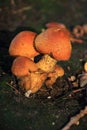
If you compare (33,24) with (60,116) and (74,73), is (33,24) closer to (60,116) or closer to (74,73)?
(74,73)

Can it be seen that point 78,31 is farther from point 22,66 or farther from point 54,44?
point 22,66

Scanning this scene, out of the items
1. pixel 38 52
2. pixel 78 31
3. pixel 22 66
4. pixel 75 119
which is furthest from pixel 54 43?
pixel 78 31

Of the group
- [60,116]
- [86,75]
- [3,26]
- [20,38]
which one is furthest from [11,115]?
[3,26]

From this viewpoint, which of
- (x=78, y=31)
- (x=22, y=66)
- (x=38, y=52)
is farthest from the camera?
(x=78, y=31)

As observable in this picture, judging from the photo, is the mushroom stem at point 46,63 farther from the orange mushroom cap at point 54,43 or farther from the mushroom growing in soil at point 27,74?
the orange mushroom cap at point 54,43

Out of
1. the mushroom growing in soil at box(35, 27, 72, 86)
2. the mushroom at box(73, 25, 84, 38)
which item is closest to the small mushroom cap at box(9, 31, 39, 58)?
the mushroom growing in soil at box(35, 27, 72, 86)

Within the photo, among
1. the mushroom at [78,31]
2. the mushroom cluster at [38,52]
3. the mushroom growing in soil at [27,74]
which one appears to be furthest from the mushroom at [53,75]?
the mushroom at [78,31]
